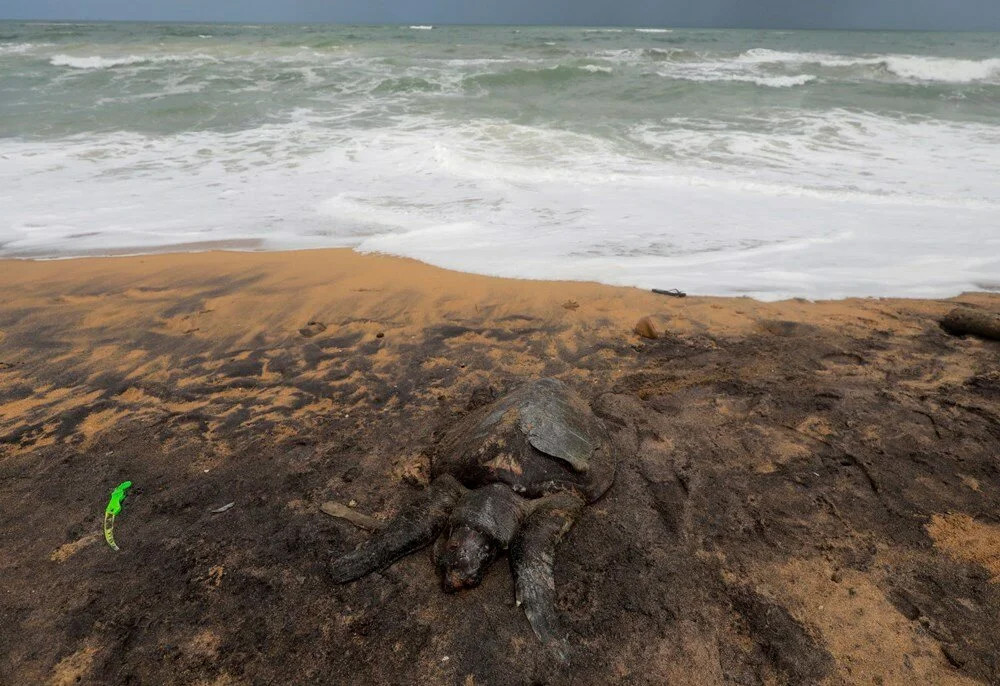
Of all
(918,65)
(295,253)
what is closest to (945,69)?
(918,65)

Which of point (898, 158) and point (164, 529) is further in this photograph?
point (898, 158)

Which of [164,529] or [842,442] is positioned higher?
[842,442]

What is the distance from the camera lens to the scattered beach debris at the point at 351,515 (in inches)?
88.4

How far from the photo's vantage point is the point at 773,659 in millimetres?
1730

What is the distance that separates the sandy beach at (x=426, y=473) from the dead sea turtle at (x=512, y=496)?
3.3 inches

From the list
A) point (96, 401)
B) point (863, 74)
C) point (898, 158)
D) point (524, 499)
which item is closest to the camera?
point (524, 499)

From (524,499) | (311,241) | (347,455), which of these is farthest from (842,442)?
(311,241)

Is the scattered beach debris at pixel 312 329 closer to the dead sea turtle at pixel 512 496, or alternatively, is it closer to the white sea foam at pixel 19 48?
the dead sea turtle at pixel 512 496

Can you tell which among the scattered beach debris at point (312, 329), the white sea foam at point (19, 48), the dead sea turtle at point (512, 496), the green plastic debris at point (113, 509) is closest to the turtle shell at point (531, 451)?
the dead sea turtle at point (512, 496)

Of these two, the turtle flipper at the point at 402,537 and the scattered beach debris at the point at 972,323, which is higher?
the scattered beach debris at the point at 972,323

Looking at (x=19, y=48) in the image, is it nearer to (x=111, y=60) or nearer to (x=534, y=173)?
(x=111, y=60)

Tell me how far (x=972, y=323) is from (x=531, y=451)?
3276 millimetres

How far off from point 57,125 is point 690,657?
1304 cm

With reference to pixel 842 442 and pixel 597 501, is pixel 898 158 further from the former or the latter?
pixel 597 501
